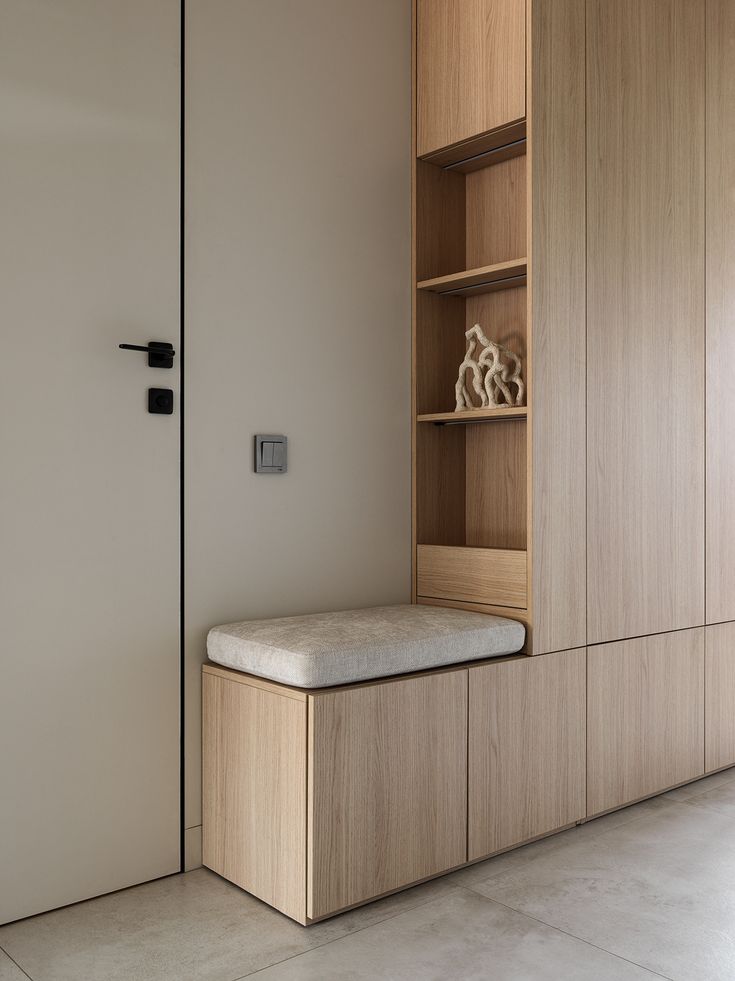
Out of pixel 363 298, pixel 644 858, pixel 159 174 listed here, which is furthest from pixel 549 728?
pixel 159 174

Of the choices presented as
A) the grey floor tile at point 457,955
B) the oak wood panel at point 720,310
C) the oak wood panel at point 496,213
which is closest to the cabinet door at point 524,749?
the grey floor tile at point 457,955

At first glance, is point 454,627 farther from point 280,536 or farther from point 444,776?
point 280,536

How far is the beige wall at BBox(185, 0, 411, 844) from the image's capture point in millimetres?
2264

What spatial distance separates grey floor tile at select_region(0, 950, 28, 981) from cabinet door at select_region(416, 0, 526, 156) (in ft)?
7.84

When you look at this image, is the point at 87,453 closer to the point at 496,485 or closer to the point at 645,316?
the point at 496,485

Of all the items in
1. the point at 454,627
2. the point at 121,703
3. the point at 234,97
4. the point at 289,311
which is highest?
the point at 234,97

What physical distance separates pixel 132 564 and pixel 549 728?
3.96 ft

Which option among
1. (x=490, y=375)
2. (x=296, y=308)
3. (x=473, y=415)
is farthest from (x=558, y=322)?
(x=296, y=308)

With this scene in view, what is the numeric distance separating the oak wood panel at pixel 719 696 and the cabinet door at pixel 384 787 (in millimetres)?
1220

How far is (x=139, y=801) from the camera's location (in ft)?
6.99

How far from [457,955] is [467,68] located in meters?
2.35

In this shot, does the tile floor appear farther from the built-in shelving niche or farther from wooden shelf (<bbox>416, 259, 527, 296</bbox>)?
wooden shelf (<bbox>416, 259, 527, 296</bbox>)

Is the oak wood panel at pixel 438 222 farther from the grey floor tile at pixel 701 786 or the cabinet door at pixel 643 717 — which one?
the grey floor tile at pixel 701 786

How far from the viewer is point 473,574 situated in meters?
2.58
